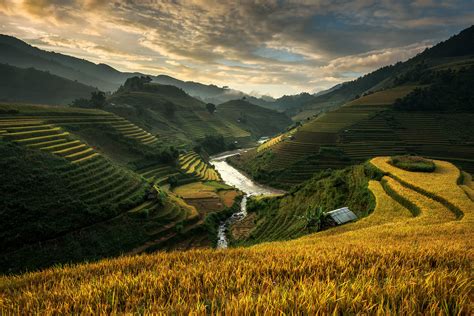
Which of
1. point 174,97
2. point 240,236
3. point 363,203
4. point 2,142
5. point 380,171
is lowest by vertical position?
point 240,236

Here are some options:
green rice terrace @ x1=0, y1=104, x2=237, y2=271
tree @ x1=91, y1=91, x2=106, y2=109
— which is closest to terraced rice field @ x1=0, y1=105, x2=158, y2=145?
green rice terrace @ x1=0, y1=104, x2=237, y2=271

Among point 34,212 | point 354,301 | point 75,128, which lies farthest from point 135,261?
point 75,128

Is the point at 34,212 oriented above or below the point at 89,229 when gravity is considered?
above

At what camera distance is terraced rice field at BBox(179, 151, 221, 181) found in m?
78.9

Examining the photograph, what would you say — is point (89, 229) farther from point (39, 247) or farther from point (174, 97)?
Answer: point (174, 97)

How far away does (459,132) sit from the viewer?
84.4 metres

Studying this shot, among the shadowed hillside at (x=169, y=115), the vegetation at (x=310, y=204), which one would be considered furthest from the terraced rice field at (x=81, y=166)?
the shadowed hillside at (x=169, y=115)

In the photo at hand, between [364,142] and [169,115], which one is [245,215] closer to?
[364,142]

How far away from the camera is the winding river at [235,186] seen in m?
49.0

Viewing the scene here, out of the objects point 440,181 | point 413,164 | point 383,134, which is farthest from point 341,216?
point 383,134

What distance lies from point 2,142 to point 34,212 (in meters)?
14.1

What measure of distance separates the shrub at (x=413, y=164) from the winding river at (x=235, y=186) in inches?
1100

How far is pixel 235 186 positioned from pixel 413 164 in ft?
162

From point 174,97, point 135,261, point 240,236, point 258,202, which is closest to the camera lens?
point 135,261
